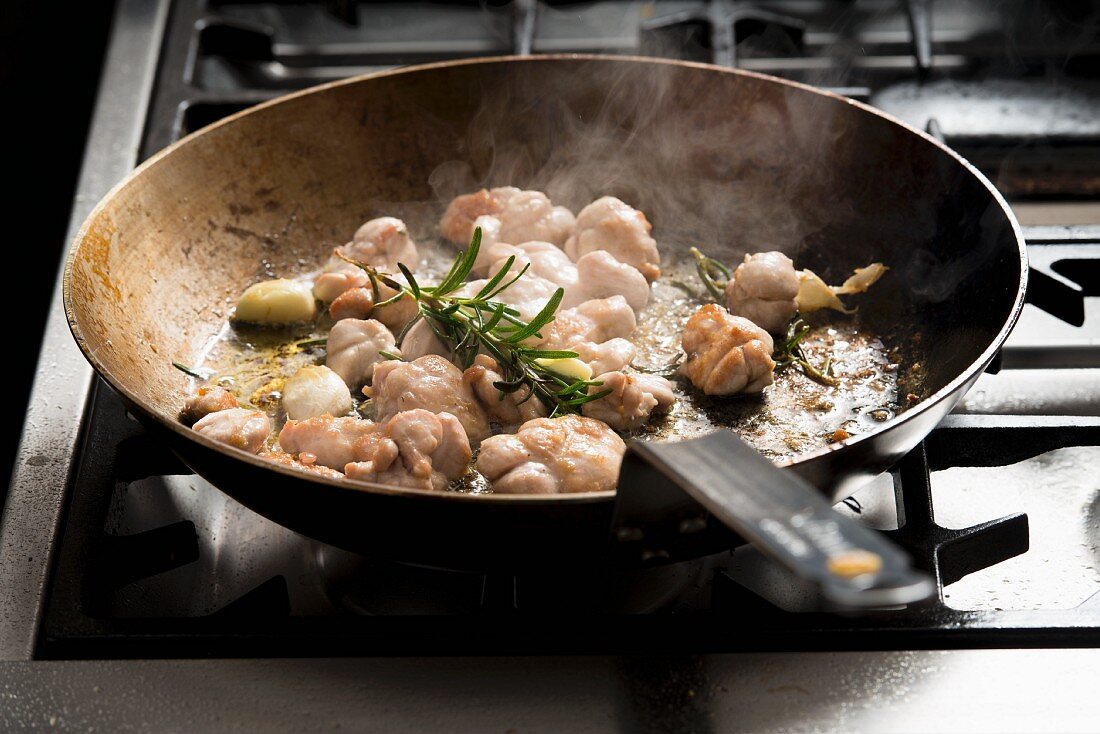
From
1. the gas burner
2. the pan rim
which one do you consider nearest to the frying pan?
the pan rim

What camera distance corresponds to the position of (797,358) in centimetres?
175

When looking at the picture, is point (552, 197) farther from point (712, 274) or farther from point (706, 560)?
point (706, 560)

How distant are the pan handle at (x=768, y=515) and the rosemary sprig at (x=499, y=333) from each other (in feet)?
1.50

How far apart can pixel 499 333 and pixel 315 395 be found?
31 cm

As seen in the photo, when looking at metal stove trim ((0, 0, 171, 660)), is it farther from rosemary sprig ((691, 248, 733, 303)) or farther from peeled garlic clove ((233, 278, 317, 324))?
rosemary sprig ((691, 248, 733, 303))

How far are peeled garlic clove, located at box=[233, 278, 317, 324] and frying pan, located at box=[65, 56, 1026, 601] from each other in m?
0.07

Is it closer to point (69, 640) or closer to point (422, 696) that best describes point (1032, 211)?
point (422, 696)

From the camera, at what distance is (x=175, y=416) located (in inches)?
65.2

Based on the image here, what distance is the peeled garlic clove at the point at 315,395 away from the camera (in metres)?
1.64

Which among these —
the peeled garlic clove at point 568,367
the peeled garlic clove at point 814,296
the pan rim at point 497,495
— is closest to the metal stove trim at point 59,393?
the pan rim at point 497,495

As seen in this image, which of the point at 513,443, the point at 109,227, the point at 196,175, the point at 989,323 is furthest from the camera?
the point at 196,175

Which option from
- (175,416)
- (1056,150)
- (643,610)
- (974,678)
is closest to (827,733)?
(974,678)

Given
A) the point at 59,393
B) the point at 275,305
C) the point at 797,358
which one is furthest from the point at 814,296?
the point at 59,393

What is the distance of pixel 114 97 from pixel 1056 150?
6.86 ft
